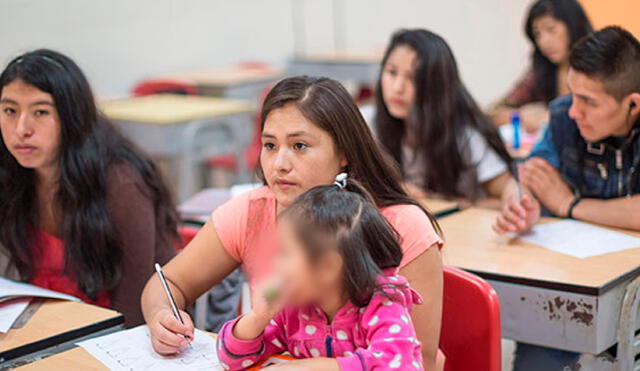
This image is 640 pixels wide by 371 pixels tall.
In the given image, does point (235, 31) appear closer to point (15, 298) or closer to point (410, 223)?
point (15, 298)

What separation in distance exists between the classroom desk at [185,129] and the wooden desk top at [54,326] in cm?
214

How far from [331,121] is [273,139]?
0.39 ft

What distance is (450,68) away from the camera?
290cm

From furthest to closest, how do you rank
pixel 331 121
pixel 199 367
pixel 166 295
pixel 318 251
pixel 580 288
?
pixel 580 288 → pixel 166 295 → pixel 331 121 → pixel 199 367 → pixel 318 251

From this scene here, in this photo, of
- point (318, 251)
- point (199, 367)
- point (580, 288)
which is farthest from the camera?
point (580, 288)

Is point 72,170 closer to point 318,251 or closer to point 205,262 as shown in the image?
point 205,262

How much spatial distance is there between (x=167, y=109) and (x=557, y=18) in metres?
2.03

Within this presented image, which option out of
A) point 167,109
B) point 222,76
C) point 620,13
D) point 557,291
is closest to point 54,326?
point 557,291

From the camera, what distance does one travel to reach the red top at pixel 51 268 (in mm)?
2160

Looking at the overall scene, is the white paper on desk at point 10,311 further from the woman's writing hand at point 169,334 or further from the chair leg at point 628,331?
the chair leg at point 628,331

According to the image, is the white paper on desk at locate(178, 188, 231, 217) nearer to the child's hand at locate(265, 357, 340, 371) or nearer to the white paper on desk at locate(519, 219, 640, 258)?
the white paper on desk at locate(519, 219, 640, 258)

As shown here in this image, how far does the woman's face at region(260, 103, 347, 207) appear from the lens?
160 centimetres

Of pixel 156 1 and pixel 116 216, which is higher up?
pixel 156 1

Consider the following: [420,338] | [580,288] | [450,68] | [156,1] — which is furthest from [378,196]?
[156,1]
